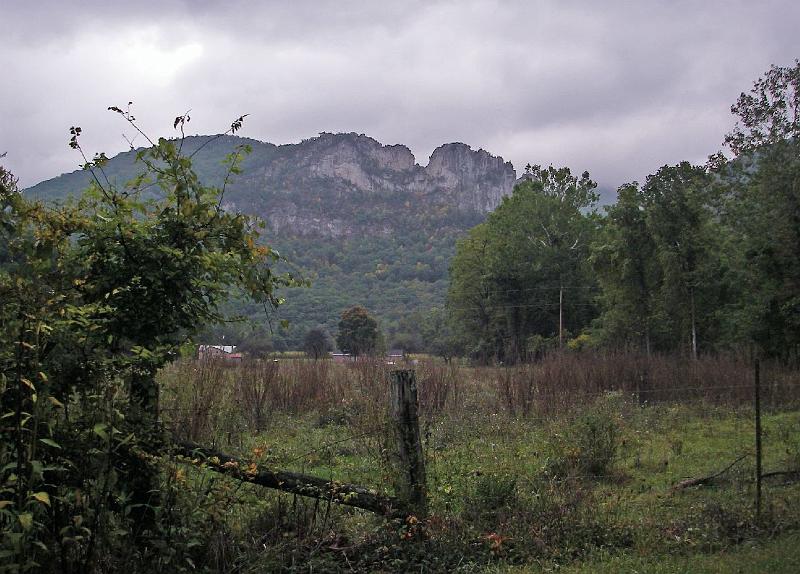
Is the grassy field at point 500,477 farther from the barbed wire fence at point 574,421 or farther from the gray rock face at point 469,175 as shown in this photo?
the gray rock face at point 469,175

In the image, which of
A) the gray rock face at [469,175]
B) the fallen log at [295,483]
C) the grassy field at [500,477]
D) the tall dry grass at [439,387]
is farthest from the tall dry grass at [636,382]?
the gray rock face at [469,175]

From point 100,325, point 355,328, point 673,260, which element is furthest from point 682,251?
point 355,328

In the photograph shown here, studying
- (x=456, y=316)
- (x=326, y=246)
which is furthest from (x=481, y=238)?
(x=326, y=246)

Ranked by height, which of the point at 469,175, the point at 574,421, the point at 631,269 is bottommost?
the point at 574,421

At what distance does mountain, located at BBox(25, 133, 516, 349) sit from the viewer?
82750 mm

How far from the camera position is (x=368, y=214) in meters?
128

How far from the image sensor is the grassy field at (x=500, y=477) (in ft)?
18.1

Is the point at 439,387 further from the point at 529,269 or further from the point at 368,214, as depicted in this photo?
the point at 368,214

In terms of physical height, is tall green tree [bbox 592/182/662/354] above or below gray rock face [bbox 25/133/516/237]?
below

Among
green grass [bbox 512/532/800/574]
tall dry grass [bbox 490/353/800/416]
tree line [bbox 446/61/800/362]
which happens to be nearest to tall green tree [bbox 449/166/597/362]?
tree line [bbox 446/61/800/362]

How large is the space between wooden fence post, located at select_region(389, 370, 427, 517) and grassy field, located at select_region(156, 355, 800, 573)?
18 centimetres

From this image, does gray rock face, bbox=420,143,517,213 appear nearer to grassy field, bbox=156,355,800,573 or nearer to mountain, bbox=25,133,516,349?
mountain, bbox=25,133,516,349

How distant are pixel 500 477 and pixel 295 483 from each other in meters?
2.43

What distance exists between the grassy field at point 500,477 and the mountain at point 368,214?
115 feet
